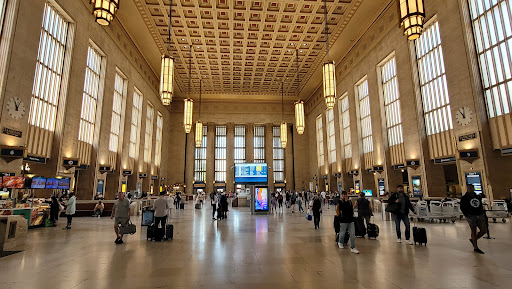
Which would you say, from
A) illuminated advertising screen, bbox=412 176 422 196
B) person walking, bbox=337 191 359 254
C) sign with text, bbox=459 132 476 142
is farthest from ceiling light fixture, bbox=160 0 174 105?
illuminated advertising screen, bbox=412 176 422 196

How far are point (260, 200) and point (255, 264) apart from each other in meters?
10.1

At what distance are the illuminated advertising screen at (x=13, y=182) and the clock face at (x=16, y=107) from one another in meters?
2.86

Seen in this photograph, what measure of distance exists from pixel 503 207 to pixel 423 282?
1068 cm

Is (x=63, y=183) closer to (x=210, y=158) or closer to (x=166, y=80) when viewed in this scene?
(x=166, y=80)

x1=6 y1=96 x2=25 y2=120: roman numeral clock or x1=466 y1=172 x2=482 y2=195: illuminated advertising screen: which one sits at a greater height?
x1=6 y1=96 x2=25 y2=120: roman numeral clock

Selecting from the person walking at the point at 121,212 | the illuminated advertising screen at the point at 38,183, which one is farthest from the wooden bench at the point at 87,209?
the person walking at the point at 121,212

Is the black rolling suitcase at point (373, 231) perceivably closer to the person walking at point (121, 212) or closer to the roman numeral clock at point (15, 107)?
the person walking at point (121, 212)

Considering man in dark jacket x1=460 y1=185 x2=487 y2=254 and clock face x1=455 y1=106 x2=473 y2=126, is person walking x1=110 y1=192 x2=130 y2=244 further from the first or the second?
clock face x1=455 y1=106 x2=473 y2=126

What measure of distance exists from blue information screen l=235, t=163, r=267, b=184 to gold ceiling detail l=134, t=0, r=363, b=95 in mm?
11183

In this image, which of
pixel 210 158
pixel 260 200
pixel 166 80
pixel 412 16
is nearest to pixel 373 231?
pixel 412 16

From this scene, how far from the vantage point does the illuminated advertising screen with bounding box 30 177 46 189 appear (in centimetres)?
1201

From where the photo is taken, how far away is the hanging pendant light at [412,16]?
287 inches

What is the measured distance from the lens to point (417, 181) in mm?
17109

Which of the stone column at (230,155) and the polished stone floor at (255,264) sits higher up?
the stone column at (230,155)
